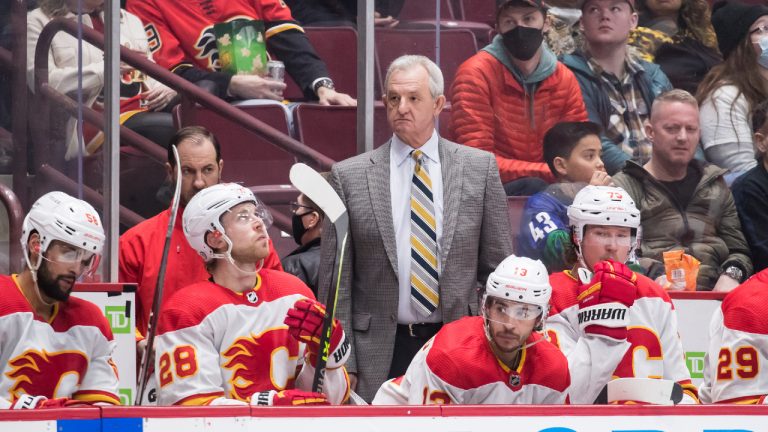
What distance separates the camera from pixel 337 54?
576 centimetres

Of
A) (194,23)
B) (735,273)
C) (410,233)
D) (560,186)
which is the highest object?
(194,23)

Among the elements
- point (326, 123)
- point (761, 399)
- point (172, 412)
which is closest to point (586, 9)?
point (326, 123)

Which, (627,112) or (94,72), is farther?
(627,112)

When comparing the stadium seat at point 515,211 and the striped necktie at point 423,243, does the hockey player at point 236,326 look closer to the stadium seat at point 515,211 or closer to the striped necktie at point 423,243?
A: the striped necktie at point 423,243

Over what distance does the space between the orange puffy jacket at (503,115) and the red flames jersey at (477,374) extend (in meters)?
1.41

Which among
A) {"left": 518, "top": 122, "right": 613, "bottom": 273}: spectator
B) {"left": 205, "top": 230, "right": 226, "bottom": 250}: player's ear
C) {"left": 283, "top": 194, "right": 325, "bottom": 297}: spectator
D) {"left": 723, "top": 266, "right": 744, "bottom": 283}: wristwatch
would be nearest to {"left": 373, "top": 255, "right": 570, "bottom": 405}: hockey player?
{"left": 205, "top": 230, "right": 226, "bottom": 250}: player's ear

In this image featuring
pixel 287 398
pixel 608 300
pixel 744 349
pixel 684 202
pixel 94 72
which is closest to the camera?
pixel 287 398

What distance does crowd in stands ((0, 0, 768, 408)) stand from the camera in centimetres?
420

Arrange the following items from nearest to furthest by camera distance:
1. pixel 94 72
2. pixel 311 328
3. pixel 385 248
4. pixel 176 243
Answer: pixel 311 328 → pixel 385 248 → pixel 176 243 → pixel 94 72

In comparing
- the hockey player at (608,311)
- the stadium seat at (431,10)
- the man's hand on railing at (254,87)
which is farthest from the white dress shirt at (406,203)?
the man's hand on railing at (254,87)

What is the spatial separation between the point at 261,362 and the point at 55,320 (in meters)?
0.62

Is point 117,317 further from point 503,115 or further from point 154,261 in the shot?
point 503,115

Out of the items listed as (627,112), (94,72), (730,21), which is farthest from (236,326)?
(730,21)

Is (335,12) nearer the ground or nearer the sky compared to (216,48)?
nearer the sky
